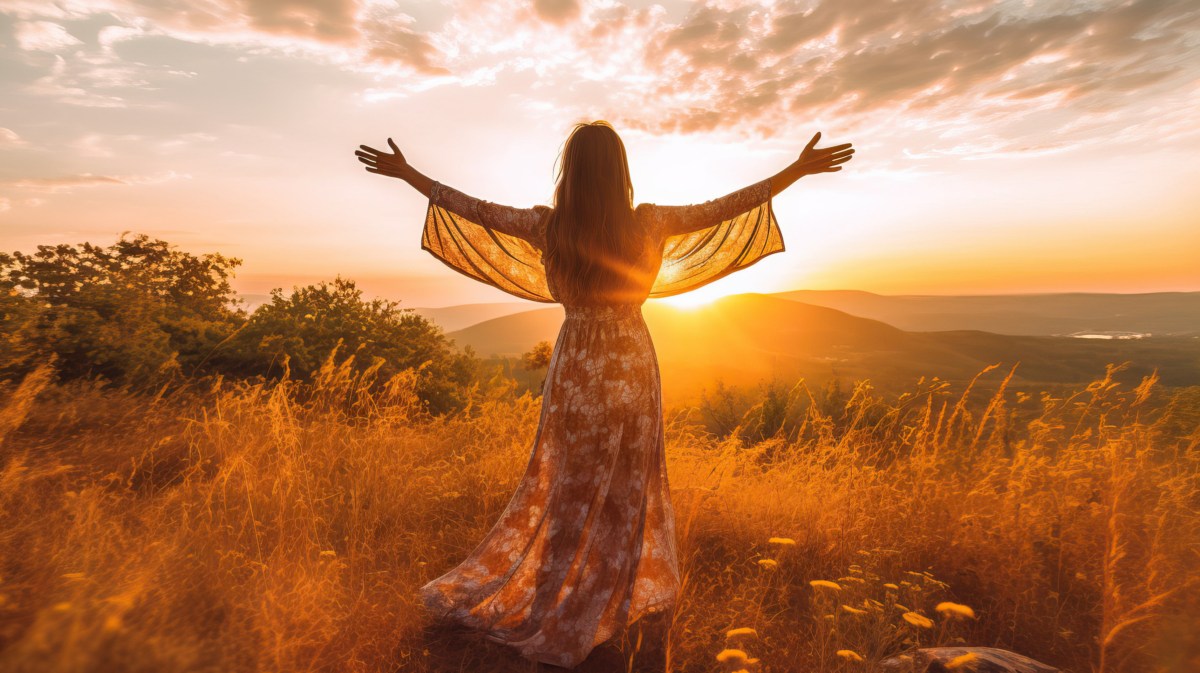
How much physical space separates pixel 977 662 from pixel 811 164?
2499mm

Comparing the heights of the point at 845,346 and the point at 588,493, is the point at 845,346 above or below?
below

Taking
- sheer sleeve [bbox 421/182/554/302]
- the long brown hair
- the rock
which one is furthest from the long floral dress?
the rock

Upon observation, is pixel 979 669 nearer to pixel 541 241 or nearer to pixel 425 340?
pixel 541 241

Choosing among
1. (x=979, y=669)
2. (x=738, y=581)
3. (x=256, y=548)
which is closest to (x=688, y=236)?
(x=738, y=581)

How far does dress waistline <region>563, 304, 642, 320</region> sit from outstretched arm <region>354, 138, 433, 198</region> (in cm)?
127

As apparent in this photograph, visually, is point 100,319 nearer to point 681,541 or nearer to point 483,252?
point 483,252

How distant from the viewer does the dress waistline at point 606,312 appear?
120 inches

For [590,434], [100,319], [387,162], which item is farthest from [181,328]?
[590,434]

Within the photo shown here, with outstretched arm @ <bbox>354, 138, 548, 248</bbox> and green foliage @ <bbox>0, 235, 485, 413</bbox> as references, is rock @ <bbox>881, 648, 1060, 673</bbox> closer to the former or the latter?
outstretched arm @ <bbox>354, 138, 548, 248</bbox>

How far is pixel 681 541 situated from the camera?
142 inches

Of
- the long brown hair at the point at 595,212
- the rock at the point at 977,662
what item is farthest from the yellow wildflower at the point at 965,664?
the long brown hair at the point at 595,212

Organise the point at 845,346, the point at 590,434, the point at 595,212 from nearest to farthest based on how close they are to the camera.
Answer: the point at 595,212 → the point at 590,434 → the point at 845,346

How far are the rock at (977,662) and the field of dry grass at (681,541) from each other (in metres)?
0.18

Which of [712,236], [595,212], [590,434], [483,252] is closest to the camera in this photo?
[595,212]
